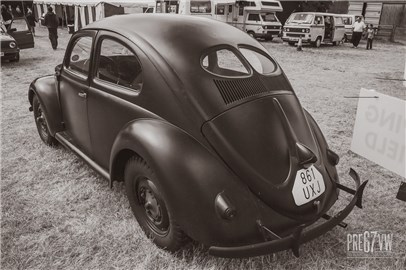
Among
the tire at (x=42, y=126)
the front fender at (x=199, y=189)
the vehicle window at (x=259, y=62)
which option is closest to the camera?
the front fender at (x=199, y=189)

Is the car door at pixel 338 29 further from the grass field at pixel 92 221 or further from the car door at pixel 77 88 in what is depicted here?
the car door at pixel 77 88

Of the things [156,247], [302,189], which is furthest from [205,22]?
[156,247]

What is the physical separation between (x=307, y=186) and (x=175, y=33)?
151 cm

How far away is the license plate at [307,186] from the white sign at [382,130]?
17.1 inches

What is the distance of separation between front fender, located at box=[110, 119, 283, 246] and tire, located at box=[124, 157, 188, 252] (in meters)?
0.14

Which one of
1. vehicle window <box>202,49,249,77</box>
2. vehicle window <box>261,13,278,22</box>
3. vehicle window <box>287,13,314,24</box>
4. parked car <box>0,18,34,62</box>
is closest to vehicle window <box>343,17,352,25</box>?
vehicle window <box>261,13,278,22</box>

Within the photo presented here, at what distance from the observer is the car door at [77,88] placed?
3.22 meters

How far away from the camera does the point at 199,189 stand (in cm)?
213

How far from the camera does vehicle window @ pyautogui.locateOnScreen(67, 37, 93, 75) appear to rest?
330cm

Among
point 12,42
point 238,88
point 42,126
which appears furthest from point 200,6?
point 238,88

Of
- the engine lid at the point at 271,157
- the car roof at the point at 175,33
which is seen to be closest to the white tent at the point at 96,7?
the car roof at the point at 175,33

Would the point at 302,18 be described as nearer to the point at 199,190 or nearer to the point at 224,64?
the point at 224,64

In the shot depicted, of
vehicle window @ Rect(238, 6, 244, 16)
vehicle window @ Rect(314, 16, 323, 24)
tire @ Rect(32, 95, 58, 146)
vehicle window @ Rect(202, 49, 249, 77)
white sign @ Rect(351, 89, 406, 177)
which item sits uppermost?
vehicle window @ Rect(238, 6, 244, 16)

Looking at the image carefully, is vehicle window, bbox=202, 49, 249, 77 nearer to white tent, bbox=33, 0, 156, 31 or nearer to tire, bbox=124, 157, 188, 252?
tire, bbox=124, 157, 188, 252
